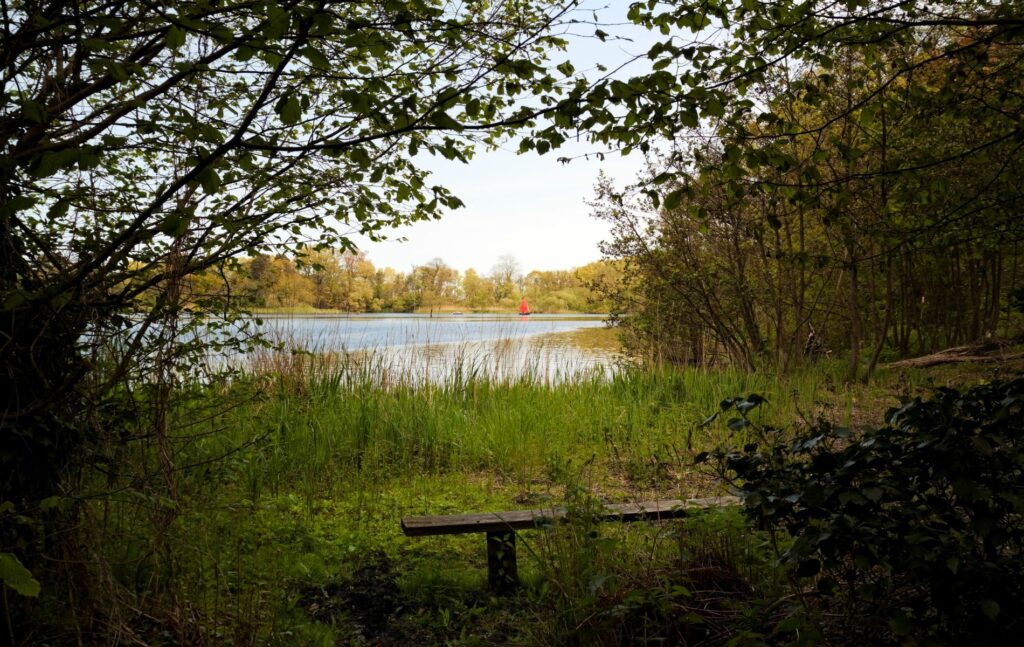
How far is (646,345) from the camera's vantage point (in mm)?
8938

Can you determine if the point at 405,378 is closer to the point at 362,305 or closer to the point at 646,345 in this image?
the point at 362,305

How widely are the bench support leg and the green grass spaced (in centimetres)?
7

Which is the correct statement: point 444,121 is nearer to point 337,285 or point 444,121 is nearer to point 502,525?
point 502,525

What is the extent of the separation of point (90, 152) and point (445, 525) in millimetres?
1978

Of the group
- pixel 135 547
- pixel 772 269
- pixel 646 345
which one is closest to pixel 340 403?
pixel 135 547

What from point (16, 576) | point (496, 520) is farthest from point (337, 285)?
point (16, 576)

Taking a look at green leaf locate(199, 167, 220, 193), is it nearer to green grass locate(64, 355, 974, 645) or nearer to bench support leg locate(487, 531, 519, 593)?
green grass locate(64, 355, 974, 645)

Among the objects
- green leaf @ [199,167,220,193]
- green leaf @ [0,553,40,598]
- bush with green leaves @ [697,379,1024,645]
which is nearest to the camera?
green leaf @ [0,553,40,598]

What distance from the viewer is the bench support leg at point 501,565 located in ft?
9.28

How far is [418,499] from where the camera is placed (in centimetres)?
407

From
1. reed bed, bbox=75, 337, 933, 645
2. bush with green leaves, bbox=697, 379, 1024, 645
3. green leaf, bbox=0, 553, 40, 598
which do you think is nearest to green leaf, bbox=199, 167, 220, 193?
green leaf, bbox=0, 553, 40, 598

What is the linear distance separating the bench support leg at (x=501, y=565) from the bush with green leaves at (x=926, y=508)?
1333 mm

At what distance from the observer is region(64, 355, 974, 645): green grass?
228 centimetres

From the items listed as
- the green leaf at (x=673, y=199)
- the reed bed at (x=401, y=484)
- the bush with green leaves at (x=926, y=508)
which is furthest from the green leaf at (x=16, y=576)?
the green leaf at (x=673, y=199)
